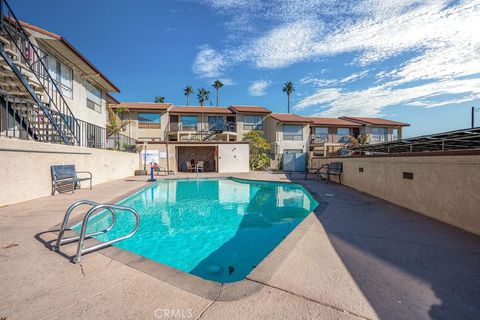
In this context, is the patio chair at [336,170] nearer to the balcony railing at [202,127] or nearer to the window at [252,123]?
the balcony railing at [202,127]

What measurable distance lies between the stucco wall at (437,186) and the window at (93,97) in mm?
17251

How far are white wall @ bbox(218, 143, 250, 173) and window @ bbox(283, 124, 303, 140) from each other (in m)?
9.76

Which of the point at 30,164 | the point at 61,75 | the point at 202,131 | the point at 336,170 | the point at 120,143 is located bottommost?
the point at 336,170

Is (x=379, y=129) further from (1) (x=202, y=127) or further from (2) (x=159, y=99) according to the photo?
(2) (x=159, y=99)

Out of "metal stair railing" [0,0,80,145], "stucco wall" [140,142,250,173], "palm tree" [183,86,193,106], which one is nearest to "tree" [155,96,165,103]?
"palm tree" [183,86,193,106]

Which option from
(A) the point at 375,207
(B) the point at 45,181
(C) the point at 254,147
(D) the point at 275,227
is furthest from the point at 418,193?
(C) the point at 254,147

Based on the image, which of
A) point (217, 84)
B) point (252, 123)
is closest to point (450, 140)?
point (252, 123)

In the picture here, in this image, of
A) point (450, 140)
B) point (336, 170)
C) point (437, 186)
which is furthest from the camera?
point (336, 170)

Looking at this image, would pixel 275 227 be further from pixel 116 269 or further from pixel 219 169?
pixel 219 169

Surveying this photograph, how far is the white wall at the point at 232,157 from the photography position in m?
19.9

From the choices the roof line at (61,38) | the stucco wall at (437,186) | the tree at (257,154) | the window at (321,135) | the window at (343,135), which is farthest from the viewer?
the window at (343,135)
